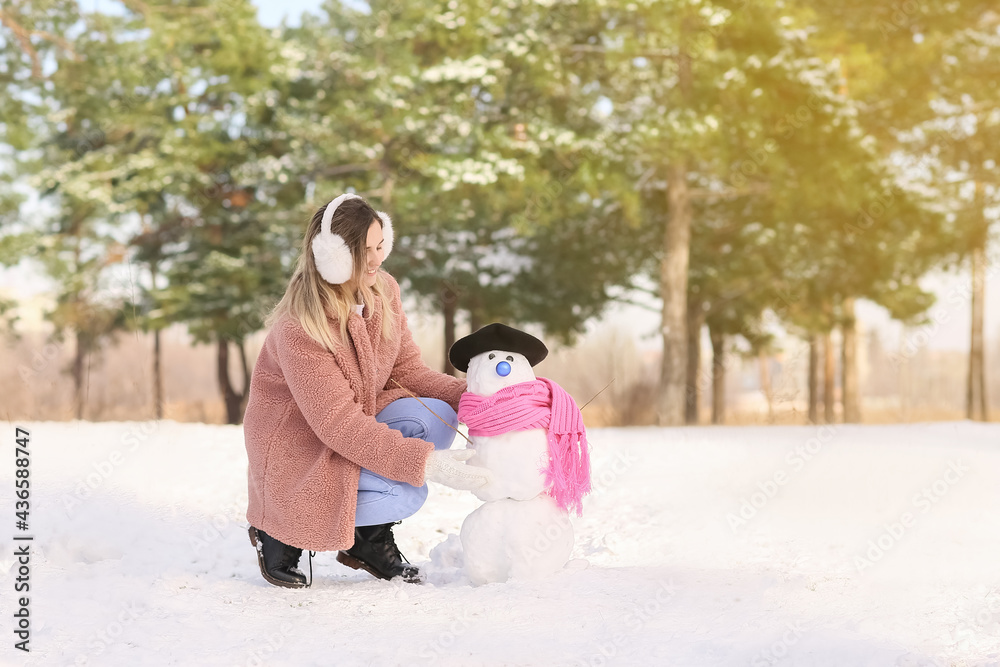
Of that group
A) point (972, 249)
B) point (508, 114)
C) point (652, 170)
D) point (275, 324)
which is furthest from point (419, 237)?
point (275, 324)

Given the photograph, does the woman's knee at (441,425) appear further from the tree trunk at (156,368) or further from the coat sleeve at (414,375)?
the tree trunk at (156,368)

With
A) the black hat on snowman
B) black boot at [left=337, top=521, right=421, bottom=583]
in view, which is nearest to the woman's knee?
the black hat on snowman

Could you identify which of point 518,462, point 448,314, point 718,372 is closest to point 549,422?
point 518,462

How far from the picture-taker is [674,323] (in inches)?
470

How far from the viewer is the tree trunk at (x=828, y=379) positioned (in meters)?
16.2

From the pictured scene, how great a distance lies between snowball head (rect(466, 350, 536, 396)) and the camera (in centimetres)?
331

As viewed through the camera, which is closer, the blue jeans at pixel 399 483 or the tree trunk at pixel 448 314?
the blue jeans at pixel 399 483

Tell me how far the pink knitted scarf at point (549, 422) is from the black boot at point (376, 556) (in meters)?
0.62

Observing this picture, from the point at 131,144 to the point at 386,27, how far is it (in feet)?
16.0

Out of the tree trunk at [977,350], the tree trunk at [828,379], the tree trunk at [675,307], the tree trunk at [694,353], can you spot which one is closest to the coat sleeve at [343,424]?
the tree trunk at [675,307]

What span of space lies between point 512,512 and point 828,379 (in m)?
14.8

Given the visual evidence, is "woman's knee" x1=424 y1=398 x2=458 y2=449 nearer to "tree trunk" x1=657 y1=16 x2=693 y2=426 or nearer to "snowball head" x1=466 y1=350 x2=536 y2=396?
"snowball head" x1=466 y1=350 x2=536 y2=396

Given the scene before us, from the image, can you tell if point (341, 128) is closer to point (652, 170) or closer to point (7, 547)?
point (652, 170)

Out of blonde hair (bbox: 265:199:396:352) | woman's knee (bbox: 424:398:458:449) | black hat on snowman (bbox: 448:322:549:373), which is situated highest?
blonde hair (bbox: 265:199:396:352)
